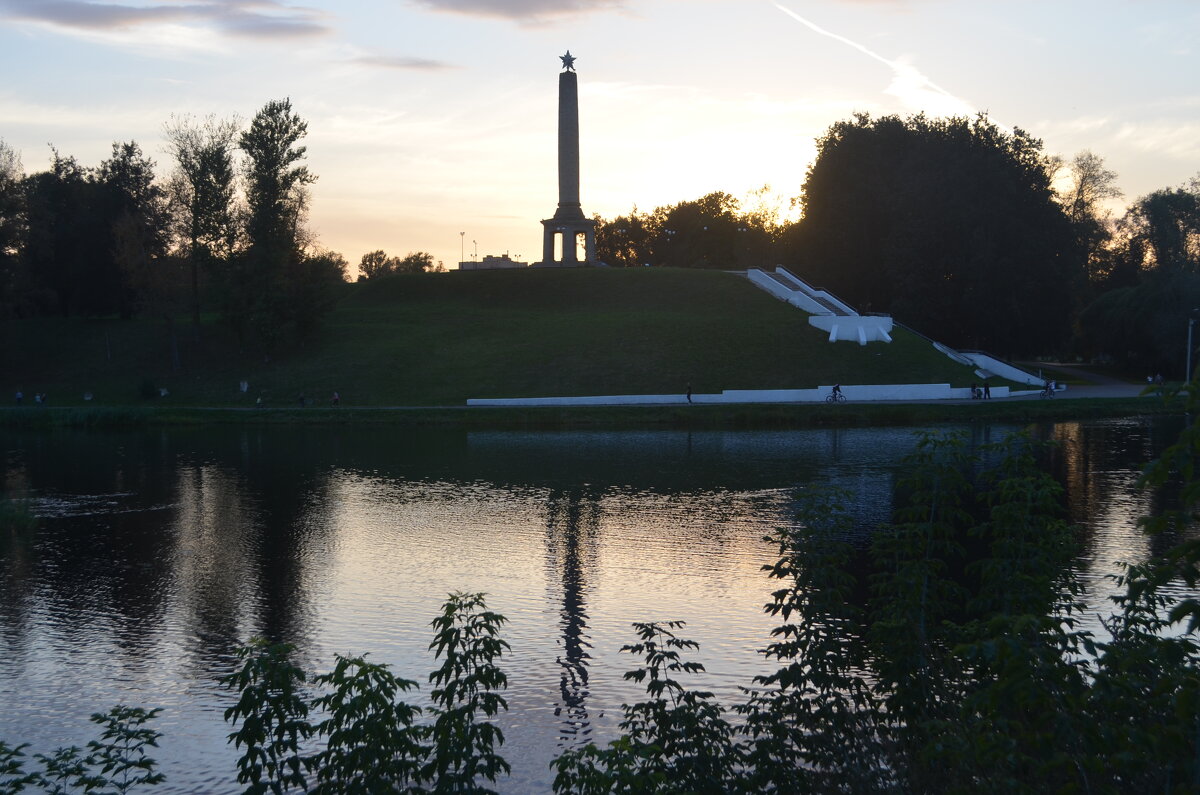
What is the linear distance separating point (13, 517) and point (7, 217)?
54.2 m

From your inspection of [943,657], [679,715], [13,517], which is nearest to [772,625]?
[943,657]

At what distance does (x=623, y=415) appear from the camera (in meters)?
50.2

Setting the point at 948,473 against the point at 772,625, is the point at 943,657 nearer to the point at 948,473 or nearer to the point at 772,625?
the point at 948,473

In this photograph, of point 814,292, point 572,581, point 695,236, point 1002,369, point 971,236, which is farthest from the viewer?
point 695,236

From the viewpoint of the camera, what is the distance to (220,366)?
67.6 metres

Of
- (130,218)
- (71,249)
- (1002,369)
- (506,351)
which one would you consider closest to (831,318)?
(1002,369)

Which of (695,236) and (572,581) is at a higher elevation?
(695,236)

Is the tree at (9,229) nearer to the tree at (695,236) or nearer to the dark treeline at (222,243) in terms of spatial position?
the dark treeline at (222,243)

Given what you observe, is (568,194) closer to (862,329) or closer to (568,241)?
(568,241)

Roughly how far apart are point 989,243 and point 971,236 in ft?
4.48

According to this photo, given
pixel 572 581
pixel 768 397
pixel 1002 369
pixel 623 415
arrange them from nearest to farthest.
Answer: pixel 572 581 → pixel 623 415 → pixel 768 397 → pixel 1002 369

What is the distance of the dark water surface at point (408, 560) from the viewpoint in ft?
45.9

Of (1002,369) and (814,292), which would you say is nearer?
(1002,369)

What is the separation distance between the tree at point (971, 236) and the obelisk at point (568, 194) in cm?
2119
